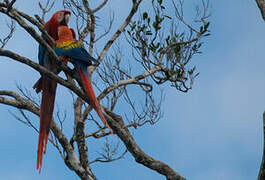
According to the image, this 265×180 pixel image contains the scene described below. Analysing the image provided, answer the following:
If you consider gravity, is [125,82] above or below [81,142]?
above

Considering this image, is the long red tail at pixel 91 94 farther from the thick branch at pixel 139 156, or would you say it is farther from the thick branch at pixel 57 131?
the thick branch at pixel 57 131

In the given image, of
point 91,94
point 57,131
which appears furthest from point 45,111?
point 91,94

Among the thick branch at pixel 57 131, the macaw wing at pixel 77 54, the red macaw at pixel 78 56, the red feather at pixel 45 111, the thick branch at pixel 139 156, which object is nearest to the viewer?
the thick branch at pixel 139 156

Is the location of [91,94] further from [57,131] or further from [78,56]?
[57,131]

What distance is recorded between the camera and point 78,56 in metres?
4.50

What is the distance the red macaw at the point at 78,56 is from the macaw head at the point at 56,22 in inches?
7.5

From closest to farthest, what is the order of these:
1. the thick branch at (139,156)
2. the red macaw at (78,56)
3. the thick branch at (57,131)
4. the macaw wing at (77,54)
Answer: the thick branch at (139,156) → the red macaw at (78,56) → the macaw wing at (77,54) → the thick branch at (57,131)

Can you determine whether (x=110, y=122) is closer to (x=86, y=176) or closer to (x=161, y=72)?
(x=86, y=176)

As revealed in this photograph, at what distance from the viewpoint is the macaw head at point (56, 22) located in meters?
5.07

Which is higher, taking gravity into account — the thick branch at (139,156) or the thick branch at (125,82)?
the thick branch at (125,82)

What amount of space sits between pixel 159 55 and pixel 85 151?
1.94 m

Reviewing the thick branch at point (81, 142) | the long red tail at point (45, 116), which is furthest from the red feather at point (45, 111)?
the thick branch at point (81, 142)

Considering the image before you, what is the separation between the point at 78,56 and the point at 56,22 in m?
0.86

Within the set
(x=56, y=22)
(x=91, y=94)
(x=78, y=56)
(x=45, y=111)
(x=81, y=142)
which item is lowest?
(x=81, y=142)
